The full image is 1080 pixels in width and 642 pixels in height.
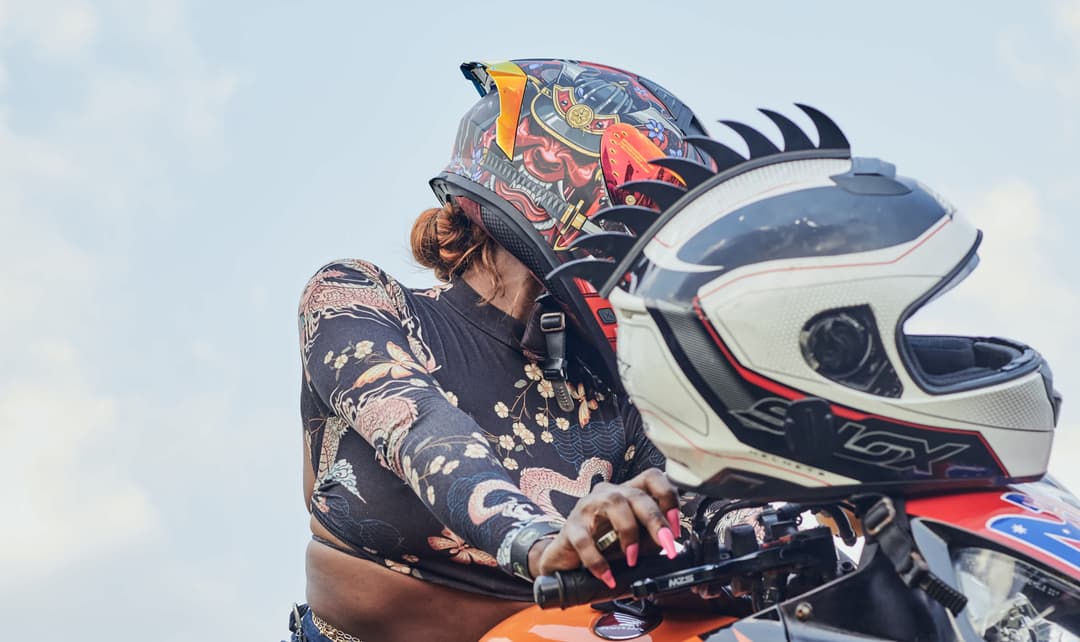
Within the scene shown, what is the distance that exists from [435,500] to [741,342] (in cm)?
83

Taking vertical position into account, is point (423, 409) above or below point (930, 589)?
above

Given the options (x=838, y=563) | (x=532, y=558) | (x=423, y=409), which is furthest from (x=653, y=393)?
(x=423, y=409)

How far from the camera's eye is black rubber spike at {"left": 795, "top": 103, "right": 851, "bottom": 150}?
204 centimetres

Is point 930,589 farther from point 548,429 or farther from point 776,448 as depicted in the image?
point 548,429

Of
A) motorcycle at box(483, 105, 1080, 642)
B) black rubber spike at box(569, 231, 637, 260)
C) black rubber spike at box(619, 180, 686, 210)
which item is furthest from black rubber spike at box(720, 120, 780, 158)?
black rubber spike at box(569, 231, 637, 260)

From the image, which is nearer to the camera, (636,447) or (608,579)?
(608,579)

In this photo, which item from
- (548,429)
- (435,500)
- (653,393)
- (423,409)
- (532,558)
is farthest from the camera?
(548,429)

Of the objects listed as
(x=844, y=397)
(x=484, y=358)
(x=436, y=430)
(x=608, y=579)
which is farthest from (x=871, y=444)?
(x=484, y=358)

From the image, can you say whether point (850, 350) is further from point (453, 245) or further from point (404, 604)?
point (453, 245)

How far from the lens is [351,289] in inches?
127

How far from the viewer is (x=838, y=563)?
228cm

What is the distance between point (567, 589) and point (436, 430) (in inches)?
24.0

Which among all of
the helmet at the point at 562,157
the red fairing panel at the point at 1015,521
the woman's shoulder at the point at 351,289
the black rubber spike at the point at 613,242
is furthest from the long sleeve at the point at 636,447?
the red fairing panel at the point at 1015,521

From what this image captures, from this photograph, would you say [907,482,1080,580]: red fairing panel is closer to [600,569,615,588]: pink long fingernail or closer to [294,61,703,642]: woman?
[600,569,615,588]: pink long fingernail
